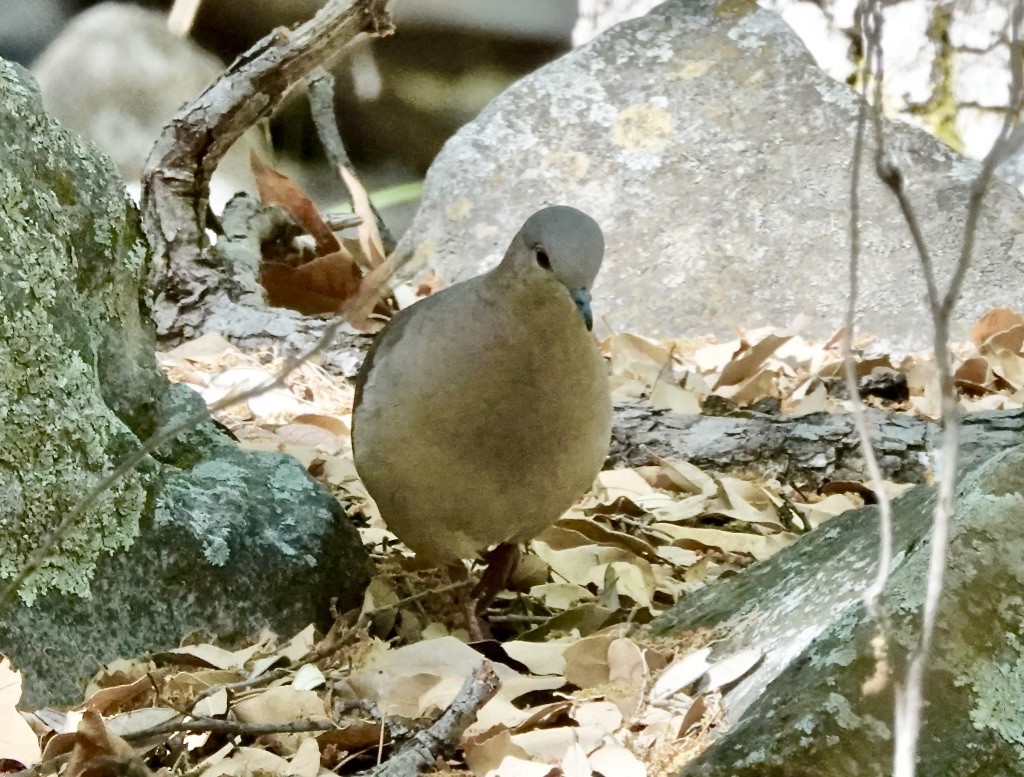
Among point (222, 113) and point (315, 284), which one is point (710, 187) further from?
point (222, 113)

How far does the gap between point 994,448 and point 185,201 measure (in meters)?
2.63

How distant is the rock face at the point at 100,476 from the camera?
1.80 metres

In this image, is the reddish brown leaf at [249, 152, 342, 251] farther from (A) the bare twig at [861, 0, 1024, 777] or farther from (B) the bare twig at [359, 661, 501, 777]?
(A) the bare twig at [861, 0, 1024, 777]

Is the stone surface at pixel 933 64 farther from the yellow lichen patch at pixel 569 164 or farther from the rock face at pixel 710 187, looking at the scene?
the yellow lichen patch at pixel 569 164

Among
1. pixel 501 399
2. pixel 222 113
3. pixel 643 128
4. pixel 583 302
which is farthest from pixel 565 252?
pixel 643 128

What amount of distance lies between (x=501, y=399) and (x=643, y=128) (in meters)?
3.00

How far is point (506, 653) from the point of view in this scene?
1.94m

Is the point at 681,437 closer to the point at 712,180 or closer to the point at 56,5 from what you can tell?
the point at 712,180

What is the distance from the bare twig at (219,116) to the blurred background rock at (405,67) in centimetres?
109

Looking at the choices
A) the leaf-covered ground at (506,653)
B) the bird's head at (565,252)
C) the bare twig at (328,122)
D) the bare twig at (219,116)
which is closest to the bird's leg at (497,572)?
the leaf-covered ground at (506,653)

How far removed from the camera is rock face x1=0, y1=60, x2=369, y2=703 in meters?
1.80

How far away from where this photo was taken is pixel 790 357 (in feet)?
12.4

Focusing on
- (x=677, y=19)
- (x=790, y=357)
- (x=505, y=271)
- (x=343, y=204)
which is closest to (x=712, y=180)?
(x=677, y=19)

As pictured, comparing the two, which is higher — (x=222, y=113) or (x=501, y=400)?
(x=222, y=113)
